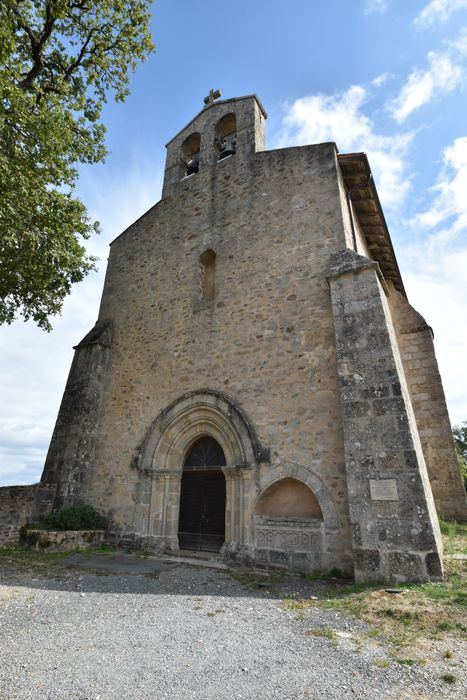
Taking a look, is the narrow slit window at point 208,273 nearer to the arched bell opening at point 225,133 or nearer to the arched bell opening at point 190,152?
the arched bell opening at point 225,133

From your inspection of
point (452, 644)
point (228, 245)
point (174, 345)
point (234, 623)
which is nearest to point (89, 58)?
point (228, 245)

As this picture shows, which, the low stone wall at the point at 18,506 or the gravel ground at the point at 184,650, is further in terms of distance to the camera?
the low stone wall at the point at 18,506

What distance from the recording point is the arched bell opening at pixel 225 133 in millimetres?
11316

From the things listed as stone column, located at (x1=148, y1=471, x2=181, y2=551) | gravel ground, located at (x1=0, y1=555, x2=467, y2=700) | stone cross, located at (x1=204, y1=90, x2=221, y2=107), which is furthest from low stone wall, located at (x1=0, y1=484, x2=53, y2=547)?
stone cross, located at (x1=204, y1=90, x2=221, y2=107)

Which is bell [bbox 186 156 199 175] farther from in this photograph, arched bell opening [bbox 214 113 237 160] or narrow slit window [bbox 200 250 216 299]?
narrow slit window [bbox 200 250 216 299]

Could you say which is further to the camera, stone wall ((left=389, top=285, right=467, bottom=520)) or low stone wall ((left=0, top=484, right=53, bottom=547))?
stone wall ((left=389, top=285, right=467, bottom=520))

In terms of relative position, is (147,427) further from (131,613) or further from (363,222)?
(363,222)

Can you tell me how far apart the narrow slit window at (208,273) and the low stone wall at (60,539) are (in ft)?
19.9

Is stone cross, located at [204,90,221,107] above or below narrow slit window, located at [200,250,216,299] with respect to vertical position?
above

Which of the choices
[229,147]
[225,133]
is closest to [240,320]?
[229,147]

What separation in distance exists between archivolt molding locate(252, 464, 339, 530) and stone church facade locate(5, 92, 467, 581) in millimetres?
26

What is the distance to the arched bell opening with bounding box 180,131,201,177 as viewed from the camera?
39.1ft

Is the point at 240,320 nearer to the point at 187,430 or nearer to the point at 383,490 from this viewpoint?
the point at 187,430

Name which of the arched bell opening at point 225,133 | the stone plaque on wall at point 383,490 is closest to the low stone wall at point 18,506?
the stone plaque on wall at point 383,490
